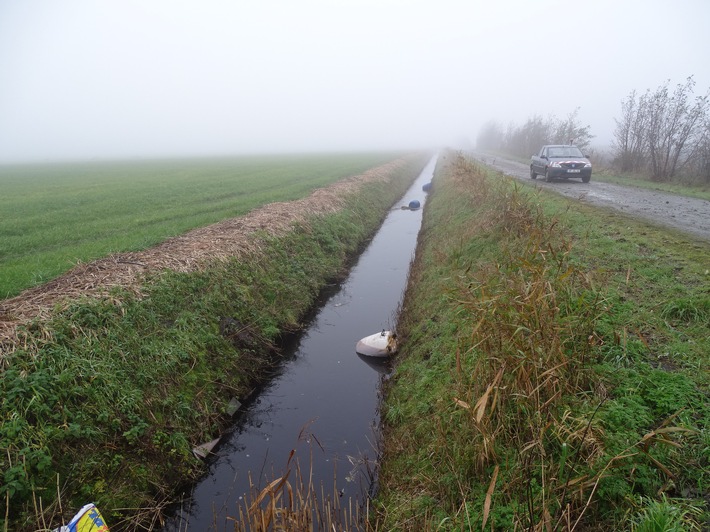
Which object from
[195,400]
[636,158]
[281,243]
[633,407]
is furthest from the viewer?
[636,158]

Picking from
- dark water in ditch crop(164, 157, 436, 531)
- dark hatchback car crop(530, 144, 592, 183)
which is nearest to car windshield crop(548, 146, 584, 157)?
dark hatchback car crop(530, 144, 592, 183)

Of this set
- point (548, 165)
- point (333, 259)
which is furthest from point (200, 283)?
point (548, 165)

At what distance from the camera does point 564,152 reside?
20094 millimetres

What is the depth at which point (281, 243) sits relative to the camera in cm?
1133

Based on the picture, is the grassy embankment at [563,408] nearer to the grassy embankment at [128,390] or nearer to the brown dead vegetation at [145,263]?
the grassy embankment at [128,390]

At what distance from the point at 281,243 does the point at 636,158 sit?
23.0 meters

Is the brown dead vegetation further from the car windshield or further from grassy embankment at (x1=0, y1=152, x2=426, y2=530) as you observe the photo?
the car windshield

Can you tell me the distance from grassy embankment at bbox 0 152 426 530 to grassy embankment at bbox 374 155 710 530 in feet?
9.42

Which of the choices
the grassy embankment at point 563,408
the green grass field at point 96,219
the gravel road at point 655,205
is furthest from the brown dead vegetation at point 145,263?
the gravel road at point 655,205

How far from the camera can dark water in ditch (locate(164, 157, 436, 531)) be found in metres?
5.03

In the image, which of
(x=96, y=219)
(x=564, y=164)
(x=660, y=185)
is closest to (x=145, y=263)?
(x=96, y=219)

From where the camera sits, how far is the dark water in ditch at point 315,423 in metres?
5.03

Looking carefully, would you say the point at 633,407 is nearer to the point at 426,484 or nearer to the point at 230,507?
the point at 426,484

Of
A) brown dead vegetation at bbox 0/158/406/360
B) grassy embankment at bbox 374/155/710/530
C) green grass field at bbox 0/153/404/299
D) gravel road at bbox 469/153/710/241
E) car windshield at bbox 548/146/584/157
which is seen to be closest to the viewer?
grassy embankment at bbox 374/155/710/530
